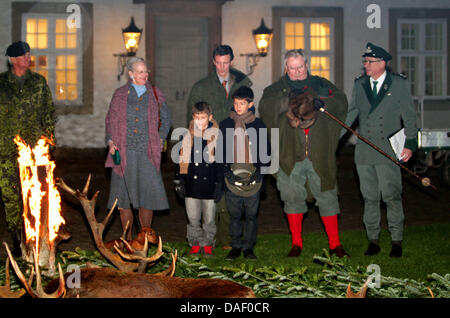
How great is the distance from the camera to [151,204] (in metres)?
7.19

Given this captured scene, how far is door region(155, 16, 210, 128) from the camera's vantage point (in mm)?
16578

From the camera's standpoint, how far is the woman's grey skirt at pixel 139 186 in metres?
7.08

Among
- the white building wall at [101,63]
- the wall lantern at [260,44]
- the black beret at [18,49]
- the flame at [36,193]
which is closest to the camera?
the flame at [36,193]

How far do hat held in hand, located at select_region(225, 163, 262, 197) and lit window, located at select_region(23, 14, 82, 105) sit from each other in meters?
10.2

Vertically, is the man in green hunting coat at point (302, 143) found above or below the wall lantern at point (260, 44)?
below

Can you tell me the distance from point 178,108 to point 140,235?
10962mm

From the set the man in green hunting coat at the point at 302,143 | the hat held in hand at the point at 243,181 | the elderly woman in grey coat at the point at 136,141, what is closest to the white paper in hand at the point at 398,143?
the man in green hunting coat at the point at 302,143

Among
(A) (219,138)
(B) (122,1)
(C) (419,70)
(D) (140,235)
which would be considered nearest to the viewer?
(D) (140,235)

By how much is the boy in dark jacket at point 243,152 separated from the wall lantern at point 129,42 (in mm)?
9476

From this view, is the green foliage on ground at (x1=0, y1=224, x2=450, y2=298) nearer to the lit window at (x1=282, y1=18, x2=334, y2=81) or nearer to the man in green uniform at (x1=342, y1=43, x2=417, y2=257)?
the man in green uniform at (x1=342, y1=43, x2=417, y2=257)

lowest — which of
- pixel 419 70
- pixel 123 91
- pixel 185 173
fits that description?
pixel 185 173

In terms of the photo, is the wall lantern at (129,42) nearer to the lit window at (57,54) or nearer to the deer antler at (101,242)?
the lit window at (57,54)

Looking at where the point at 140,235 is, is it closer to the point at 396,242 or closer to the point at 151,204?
the point at 151,204
